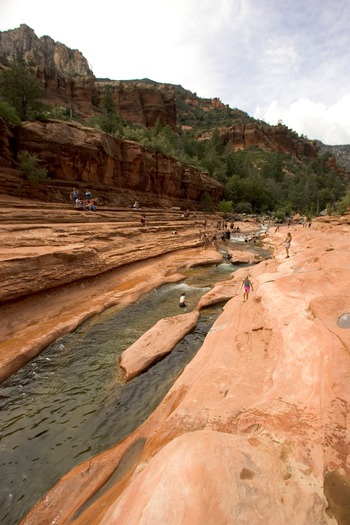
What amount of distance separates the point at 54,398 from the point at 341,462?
6.32 metres

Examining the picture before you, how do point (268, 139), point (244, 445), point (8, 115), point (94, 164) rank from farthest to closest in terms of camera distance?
point (268, 139)
point (94, 164)
point (8, 115)
point (244, 445)

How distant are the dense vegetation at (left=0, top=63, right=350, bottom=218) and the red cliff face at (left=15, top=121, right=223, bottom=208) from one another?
8.48ft

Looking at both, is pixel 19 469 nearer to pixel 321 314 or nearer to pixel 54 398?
pixel 54 398

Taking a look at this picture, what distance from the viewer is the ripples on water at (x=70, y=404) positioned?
5031 mm

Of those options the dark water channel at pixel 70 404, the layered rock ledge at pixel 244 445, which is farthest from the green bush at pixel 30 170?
the layered rock ledge at pixel 244 445

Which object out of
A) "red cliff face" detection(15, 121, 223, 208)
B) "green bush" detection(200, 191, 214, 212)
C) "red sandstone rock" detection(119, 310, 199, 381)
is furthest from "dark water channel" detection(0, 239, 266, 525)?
"green bush" detection(200, 191, 214, 212)

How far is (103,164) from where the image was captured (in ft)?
99.6

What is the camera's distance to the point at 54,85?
224 ft

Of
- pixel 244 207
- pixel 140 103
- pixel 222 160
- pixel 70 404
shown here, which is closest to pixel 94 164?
pixel 70 404

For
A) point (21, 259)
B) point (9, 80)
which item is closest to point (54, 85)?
point (9, 80)

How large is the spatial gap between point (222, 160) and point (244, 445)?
79.4 meters

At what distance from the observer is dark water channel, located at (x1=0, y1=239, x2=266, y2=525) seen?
5.04 meters

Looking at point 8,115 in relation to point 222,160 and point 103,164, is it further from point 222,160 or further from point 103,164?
point 222,160

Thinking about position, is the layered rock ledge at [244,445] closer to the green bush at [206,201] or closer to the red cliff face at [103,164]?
the red cliff face at [103,164]
